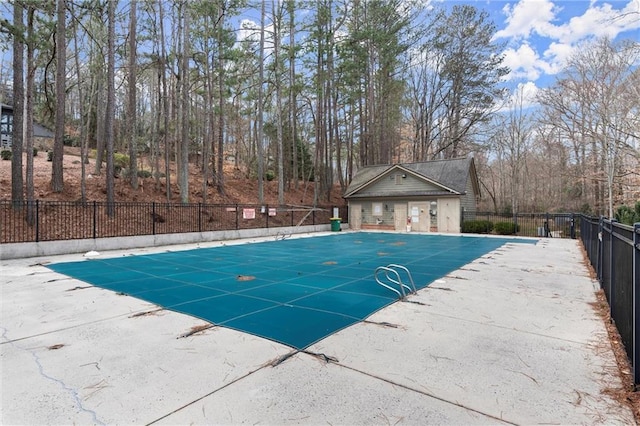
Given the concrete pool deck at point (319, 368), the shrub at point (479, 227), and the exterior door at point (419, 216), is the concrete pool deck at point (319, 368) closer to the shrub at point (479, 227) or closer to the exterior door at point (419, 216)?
the shrub at point (479, 227)

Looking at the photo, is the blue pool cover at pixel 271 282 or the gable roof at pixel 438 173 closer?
the blue pool cover at pixel 271 282

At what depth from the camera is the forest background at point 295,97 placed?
1542cm

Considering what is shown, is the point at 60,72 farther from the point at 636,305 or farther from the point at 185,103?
the point at 636,305

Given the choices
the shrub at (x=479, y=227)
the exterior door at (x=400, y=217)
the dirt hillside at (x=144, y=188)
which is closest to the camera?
the dirt hillside at (x=144, y=188)

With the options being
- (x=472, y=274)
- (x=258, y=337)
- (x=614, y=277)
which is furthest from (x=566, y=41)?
(x=258, y=337)

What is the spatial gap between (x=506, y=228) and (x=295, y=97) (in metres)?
15.9

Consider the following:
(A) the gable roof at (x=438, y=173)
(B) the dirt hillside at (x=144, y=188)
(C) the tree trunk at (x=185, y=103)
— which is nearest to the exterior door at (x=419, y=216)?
(A) the gable roof at (x=438, y=173)

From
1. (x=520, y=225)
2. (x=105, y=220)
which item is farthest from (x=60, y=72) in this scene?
(x=520, y=225)

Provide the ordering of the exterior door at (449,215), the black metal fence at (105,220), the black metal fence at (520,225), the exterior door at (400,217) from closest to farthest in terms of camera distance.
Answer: the black metal fence at (105,220) → the black metal fence at (520,225) → the exterior door at (449,215) → the exterior door at (400,217)

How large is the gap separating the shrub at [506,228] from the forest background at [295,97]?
6.93 m

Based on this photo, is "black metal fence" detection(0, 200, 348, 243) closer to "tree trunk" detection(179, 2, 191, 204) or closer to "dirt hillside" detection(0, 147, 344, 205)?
"tree trunk" detection(179, 2, 191, 204)

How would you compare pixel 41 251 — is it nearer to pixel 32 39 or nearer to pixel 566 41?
pixel 32 39

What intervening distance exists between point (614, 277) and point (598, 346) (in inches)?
45.0

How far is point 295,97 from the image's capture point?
24.2 m
